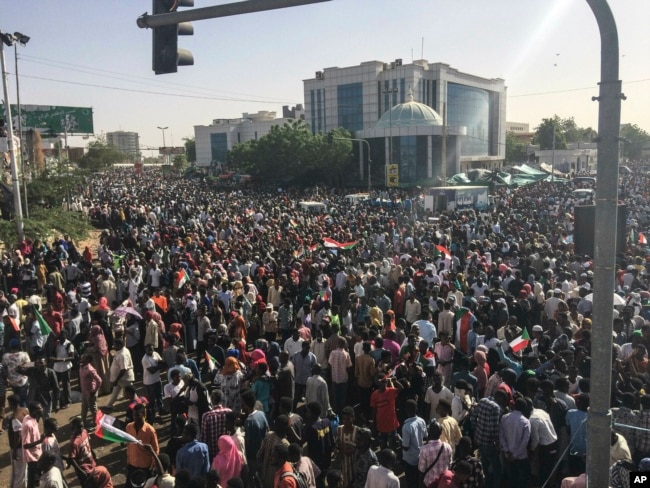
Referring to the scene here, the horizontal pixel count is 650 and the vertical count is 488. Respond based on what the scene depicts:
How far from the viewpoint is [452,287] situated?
39.2 ft

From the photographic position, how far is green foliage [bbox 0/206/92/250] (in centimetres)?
1848

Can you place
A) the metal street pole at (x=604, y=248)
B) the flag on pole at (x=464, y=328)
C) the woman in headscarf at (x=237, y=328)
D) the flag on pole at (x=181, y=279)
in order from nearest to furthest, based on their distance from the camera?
the metal street pole at (x=604, y=248)
the flag on pole at (x=464, y=328)
the woman in headscarf at (x=237, y=328)
the flag on pole at (x=181, y=279)

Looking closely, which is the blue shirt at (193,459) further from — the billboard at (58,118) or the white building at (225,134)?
the white building at (225,134)

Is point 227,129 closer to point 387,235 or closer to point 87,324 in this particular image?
point 387,235

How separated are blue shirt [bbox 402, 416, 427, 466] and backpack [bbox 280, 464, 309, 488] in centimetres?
135

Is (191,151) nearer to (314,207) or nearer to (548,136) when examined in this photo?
(548,136)

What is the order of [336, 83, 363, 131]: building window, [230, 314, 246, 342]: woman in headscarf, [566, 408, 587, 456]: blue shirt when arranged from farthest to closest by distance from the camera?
[336, 83, 363, 131]: building window → [230, 314, 246, 342]: woman in headscarf → [566, 408, 587, 456]: blue shirt

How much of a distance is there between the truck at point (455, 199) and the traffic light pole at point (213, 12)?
24.0 metres

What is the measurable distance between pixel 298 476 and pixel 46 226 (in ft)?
54.9

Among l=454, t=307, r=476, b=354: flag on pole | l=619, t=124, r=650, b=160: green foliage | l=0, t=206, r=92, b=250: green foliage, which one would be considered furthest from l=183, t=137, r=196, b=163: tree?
l=454, t=307, r=476, b=354: flag on pole

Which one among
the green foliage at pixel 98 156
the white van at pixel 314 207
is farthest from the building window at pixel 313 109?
the white van at pixel 314 207

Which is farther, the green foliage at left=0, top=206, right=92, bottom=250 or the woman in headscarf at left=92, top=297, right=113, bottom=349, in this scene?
the green foliage at left=0, top=206, right=92, bottom=250

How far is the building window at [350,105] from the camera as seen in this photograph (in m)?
71.7

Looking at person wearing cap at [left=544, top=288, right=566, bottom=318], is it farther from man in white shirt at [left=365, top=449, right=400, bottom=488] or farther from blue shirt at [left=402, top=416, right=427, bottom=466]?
man in white shirt at [left=365, top=449, right=400, bottom=488]
